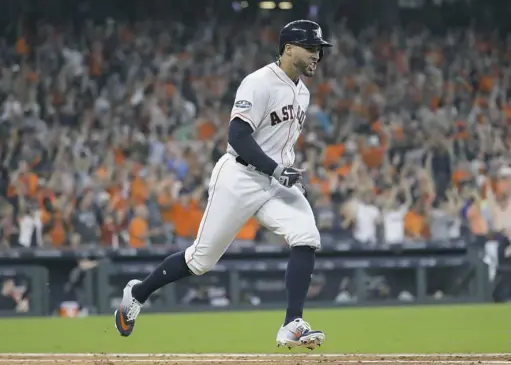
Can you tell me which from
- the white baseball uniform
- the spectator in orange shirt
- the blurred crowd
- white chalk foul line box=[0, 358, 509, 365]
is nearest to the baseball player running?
the white baseball uniform

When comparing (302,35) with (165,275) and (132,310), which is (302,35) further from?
(132,310)

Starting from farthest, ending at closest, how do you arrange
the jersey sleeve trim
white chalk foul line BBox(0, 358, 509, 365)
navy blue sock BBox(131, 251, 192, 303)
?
navy blue sock BBox(131, 251, 192, 303)
white chalk foul line BBox(0, 358, 509, 365)
the jersey sleeve trim

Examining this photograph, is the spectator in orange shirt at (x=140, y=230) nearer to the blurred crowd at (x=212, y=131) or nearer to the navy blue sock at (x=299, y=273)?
the blurred crowd at (x=212, y=131)

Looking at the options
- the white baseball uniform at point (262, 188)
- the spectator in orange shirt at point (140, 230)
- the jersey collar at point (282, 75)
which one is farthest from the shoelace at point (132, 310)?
the spectator in orange shirt at point (140, 230)

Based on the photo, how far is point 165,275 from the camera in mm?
7082

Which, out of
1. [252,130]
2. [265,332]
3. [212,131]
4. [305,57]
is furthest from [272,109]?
[212,131]

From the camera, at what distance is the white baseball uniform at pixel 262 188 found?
264 inches

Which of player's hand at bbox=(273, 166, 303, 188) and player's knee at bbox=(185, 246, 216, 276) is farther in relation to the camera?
player's knee at bbox=(185, 246, 216, 276)

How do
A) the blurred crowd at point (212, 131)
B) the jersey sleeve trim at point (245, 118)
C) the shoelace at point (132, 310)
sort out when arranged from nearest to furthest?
1. the jersey sleeve trim at point (245, 118)
2. the shoelace at point (132, 310)
3. the blurred crowd at point (212, 131)

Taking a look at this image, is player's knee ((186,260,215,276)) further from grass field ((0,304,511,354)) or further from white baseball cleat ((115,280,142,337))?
grass field ((0,304,511,354))

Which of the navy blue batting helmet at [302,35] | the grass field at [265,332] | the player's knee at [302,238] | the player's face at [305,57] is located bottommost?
the grass field at [265,332]

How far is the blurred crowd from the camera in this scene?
1434 centimetres

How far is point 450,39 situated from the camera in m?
19.2

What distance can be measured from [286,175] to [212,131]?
396 inches
